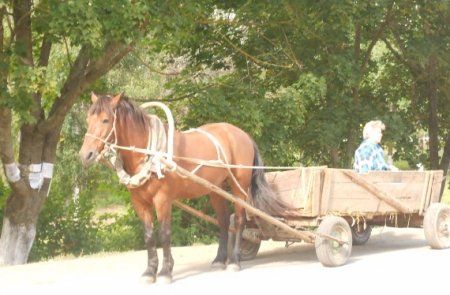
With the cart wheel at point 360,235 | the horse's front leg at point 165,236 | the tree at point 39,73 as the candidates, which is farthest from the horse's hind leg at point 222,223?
the tree at point 39,73

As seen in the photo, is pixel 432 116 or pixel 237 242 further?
pixel 432 116

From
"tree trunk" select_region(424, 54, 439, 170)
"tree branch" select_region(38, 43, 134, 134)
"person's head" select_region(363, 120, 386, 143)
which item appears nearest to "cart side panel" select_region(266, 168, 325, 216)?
"person's head" select_region(363, 120, 386, 143)

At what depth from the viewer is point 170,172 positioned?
884 cm

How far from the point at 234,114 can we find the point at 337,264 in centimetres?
523

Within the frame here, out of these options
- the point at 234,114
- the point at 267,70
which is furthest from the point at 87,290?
the point at 267,70

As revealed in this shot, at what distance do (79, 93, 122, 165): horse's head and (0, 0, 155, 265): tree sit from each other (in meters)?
2.16

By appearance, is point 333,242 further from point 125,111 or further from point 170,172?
point 125,111

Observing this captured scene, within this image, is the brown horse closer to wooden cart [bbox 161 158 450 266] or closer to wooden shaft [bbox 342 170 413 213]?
wooden cart [bbox 161 158 450 266]

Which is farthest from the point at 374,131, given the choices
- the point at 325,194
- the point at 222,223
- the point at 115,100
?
the point at 115,100

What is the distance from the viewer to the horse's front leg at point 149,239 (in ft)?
28.9

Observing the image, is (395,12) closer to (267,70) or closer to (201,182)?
(267,70)

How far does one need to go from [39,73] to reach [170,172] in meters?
3.03

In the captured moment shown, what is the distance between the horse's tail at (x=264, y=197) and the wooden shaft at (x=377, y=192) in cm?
91

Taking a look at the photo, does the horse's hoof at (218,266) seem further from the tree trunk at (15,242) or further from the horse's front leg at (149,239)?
the tree trunk at (15,242)
